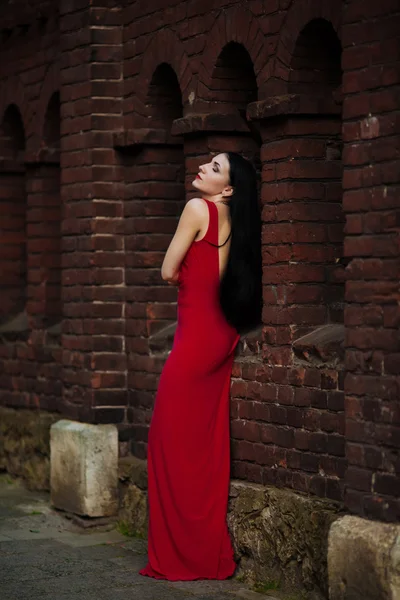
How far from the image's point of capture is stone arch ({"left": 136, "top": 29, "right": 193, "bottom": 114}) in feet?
29.9

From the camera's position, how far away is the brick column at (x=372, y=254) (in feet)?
22.4

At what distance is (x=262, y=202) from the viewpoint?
827cm

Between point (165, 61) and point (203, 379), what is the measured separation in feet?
7.07

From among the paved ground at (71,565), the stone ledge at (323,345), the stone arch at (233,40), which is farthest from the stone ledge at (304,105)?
the paved ground at (71,565)

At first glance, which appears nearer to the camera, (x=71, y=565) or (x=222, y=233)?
(x=222, y=233)

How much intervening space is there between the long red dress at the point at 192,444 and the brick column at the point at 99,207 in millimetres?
1584

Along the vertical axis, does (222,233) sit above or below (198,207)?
below

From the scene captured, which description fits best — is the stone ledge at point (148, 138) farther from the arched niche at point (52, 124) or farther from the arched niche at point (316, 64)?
the arched niche at point (316, 64)

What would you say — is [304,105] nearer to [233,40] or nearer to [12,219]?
[233,40]

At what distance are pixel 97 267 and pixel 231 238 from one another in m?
1.89

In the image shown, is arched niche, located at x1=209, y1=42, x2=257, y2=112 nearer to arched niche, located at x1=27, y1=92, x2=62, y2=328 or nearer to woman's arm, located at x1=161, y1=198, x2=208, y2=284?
woman's arm, located at x1=161, y1=198, x2=208, y2=284

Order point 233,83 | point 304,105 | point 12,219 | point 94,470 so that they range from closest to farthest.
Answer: point 304,105
point 233,83
point 94,470
point 12,219

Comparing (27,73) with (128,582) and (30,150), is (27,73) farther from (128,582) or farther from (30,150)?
(128,582)

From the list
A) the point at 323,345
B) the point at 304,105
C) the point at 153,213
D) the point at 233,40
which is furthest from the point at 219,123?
the point at 323,345
